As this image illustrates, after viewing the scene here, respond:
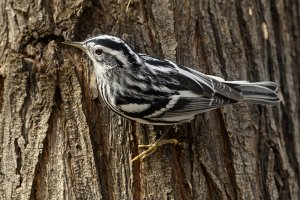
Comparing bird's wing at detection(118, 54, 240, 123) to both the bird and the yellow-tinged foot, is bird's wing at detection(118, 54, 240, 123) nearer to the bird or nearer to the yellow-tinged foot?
the bird

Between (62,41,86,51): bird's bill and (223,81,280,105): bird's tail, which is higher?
(62,41,86,51): bird's bill

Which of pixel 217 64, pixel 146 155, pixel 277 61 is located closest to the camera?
pixel 146 155

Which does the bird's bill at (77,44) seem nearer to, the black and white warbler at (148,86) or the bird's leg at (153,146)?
the black and white warbler at (148,86)

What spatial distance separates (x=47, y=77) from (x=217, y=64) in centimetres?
117

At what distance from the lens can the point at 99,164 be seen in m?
4.14

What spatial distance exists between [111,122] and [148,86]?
35 cm

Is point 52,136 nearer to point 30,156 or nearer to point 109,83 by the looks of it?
point 30,156

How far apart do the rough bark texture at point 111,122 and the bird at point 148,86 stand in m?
0.15

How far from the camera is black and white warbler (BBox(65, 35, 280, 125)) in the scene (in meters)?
4.06

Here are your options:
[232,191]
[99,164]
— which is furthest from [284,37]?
[99,164]

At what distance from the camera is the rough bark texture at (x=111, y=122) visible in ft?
13.5

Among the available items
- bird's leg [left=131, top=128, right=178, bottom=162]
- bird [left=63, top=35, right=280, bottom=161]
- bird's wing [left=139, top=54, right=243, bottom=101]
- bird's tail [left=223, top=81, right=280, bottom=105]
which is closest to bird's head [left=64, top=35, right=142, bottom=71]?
bird [left=63, top=35, right=280, bottom=161]

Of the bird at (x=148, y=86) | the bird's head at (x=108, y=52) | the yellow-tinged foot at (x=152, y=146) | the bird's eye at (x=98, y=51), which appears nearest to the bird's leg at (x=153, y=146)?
the yellow-tinged foot at (x=152, y=146)

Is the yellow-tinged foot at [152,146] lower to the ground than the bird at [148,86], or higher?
lower
